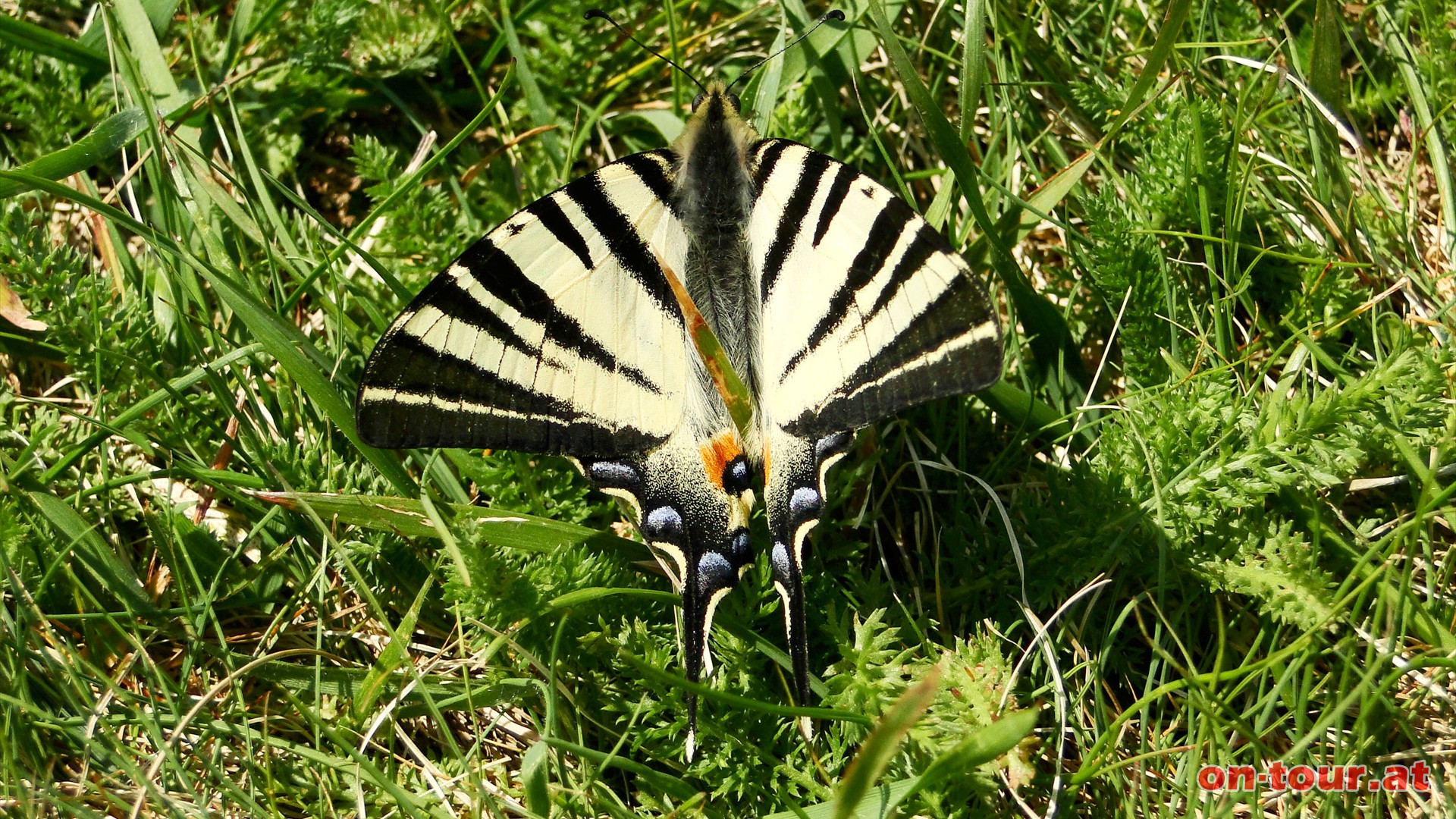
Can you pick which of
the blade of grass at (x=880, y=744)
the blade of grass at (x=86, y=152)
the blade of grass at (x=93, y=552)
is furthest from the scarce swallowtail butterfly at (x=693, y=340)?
the blade of grass at (x=86, y=152)

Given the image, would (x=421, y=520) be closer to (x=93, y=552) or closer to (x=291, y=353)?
(x=291, y=353)

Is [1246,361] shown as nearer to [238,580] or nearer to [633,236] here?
[633,236]

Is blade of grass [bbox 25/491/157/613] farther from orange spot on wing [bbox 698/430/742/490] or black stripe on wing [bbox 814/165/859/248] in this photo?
black stripe on wing [bbox 814/165/859/248]

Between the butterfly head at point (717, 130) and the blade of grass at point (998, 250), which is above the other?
the butterfly head at point (717, 130)

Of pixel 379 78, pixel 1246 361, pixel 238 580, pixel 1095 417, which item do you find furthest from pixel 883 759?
pixel 379 78

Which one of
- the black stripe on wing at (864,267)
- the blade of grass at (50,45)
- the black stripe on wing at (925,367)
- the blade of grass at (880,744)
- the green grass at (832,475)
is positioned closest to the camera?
the blade of grass at (880,744)

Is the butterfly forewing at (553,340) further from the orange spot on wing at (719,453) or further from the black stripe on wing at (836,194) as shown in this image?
the black stripe on wing at (836,194)

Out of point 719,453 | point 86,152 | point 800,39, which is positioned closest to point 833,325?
point 719,453
